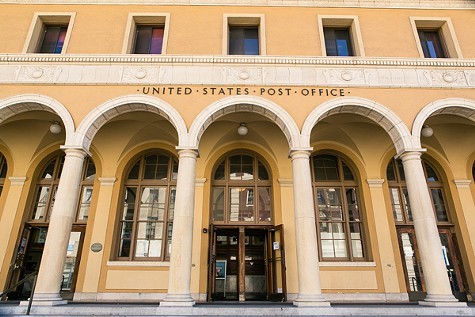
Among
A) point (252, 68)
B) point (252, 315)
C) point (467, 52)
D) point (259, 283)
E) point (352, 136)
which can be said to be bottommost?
point (252, 315)

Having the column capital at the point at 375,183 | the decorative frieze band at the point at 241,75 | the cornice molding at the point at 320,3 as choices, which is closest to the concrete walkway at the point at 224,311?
the column capital at the point at 375,183

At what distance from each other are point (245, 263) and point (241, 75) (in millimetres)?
6456

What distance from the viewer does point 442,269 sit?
763cm

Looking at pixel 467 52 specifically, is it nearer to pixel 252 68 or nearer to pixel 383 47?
pixel 383 47

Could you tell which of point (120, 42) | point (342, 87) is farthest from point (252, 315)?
point (120, 42)

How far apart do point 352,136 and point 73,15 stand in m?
10.5

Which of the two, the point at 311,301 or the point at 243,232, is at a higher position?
the point at 243,232

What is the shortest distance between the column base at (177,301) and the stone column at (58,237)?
244cm

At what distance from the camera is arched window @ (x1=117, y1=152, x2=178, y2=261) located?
10797mm

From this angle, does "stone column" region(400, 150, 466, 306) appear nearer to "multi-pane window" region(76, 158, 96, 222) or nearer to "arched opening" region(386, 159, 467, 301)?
"arched opening" region(386, 159, 467, 301)

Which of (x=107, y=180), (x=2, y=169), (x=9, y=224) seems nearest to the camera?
(x=9, y=224)

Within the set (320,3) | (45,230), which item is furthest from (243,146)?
(45,230)

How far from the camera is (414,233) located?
36.4ft

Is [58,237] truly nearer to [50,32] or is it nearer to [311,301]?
[311,301]
